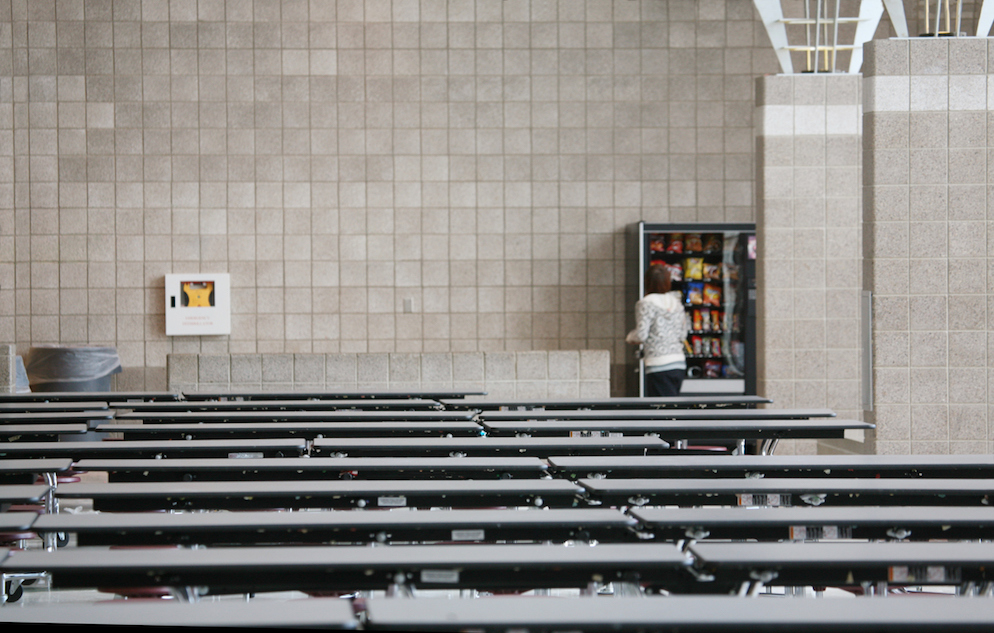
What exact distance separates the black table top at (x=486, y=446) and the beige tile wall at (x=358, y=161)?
18.0ft

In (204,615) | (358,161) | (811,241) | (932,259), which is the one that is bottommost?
(204,615)

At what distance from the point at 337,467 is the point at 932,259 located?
340 cm

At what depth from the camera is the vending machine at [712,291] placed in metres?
8.00

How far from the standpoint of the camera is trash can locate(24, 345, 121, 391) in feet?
23.7

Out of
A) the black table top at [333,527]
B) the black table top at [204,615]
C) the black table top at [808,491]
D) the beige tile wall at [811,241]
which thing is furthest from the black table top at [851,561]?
the beige tile wall at [811,241]

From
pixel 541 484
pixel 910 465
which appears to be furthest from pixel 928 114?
pixel 541 484

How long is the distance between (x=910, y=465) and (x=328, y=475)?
66.6 inches

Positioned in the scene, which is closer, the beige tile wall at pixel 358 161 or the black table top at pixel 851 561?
the black table top at pixel 851 561

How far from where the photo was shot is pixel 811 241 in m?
5.92

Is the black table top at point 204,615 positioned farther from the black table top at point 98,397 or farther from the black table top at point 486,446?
the black table top at point 98,397

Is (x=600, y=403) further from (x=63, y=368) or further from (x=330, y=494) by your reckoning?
(x=63, y=368)

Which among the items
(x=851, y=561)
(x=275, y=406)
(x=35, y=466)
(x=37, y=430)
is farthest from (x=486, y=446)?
(x=275, y=406)

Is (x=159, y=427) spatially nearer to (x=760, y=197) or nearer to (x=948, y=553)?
(x=948, y=553)

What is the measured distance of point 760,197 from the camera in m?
5.96
